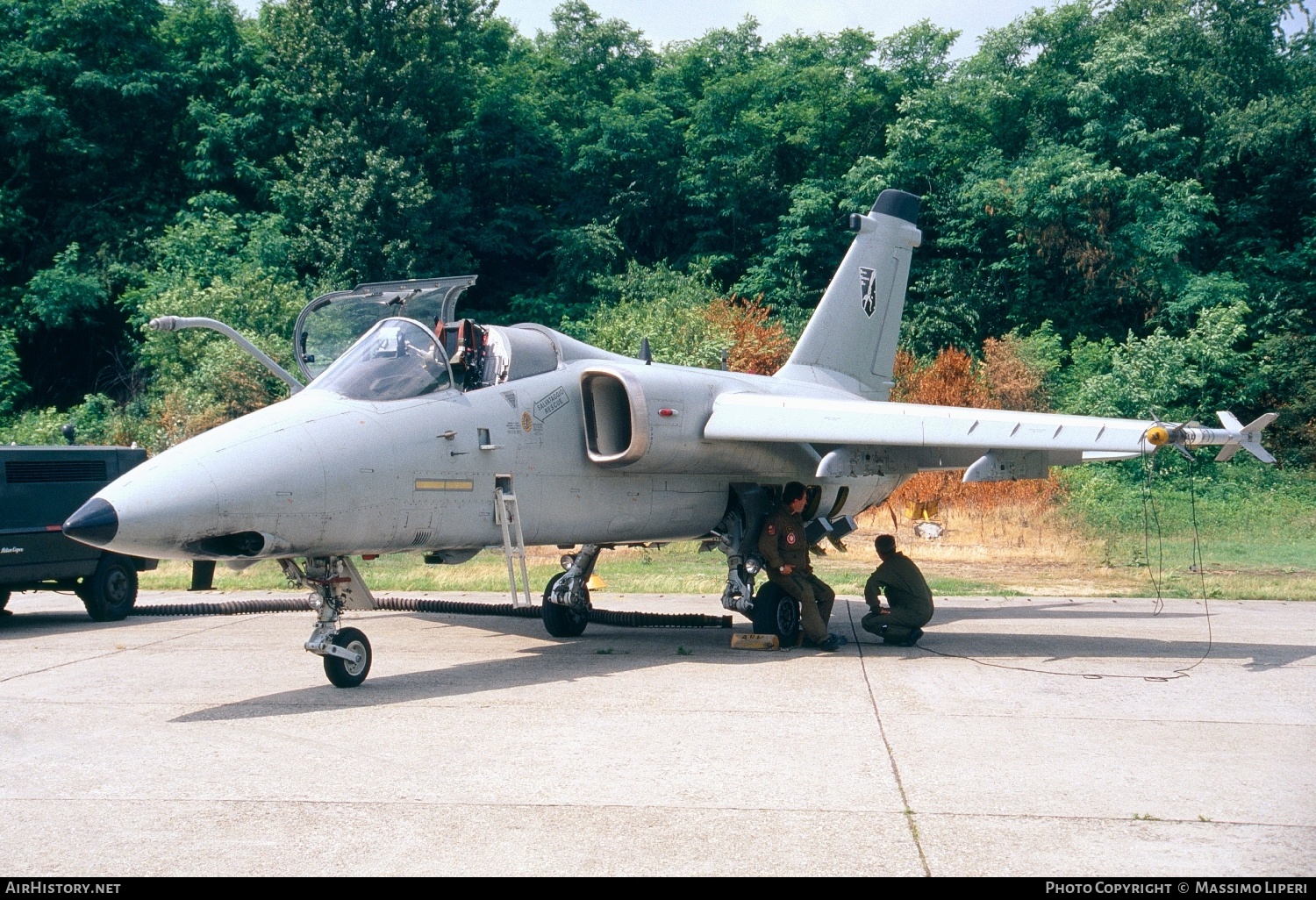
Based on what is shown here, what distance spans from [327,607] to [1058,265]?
→ 35.3 meters

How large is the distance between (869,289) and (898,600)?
15.8ft

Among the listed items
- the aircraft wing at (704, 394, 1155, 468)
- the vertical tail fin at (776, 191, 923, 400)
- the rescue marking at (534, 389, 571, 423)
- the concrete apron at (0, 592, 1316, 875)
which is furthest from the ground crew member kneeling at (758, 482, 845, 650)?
the vertical tail fin at (776, 191, 923, 400)

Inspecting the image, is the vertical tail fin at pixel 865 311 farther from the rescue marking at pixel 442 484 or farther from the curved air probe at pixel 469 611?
the rescue marking at pixel 442 484

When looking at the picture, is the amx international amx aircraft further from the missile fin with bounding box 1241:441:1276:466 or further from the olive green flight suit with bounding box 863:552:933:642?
the olive green flight suit with bounding box 863:552:933:642

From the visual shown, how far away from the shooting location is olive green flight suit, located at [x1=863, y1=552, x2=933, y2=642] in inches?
459

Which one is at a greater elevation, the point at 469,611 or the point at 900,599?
the point at 900,599

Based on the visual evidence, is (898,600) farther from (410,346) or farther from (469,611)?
(410,346)

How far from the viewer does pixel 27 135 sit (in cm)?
3666

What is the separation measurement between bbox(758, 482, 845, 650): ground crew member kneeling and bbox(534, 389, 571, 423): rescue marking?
2.52m

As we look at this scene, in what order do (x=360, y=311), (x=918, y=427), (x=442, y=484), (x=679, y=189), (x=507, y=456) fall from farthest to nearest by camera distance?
1. (x=679, y=189)
2. (x=918, y=427)
3. (x=360, y=311)
4. (x=507, y=456)
5. (x=442, y=484)

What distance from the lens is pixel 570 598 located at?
12125mm

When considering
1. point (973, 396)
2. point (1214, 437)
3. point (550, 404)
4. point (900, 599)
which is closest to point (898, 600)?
point (900, 599)

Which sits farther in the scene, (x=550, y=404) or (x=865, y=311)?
(x=865, y=311)

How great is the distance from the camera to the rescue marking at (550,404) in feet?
33.6
